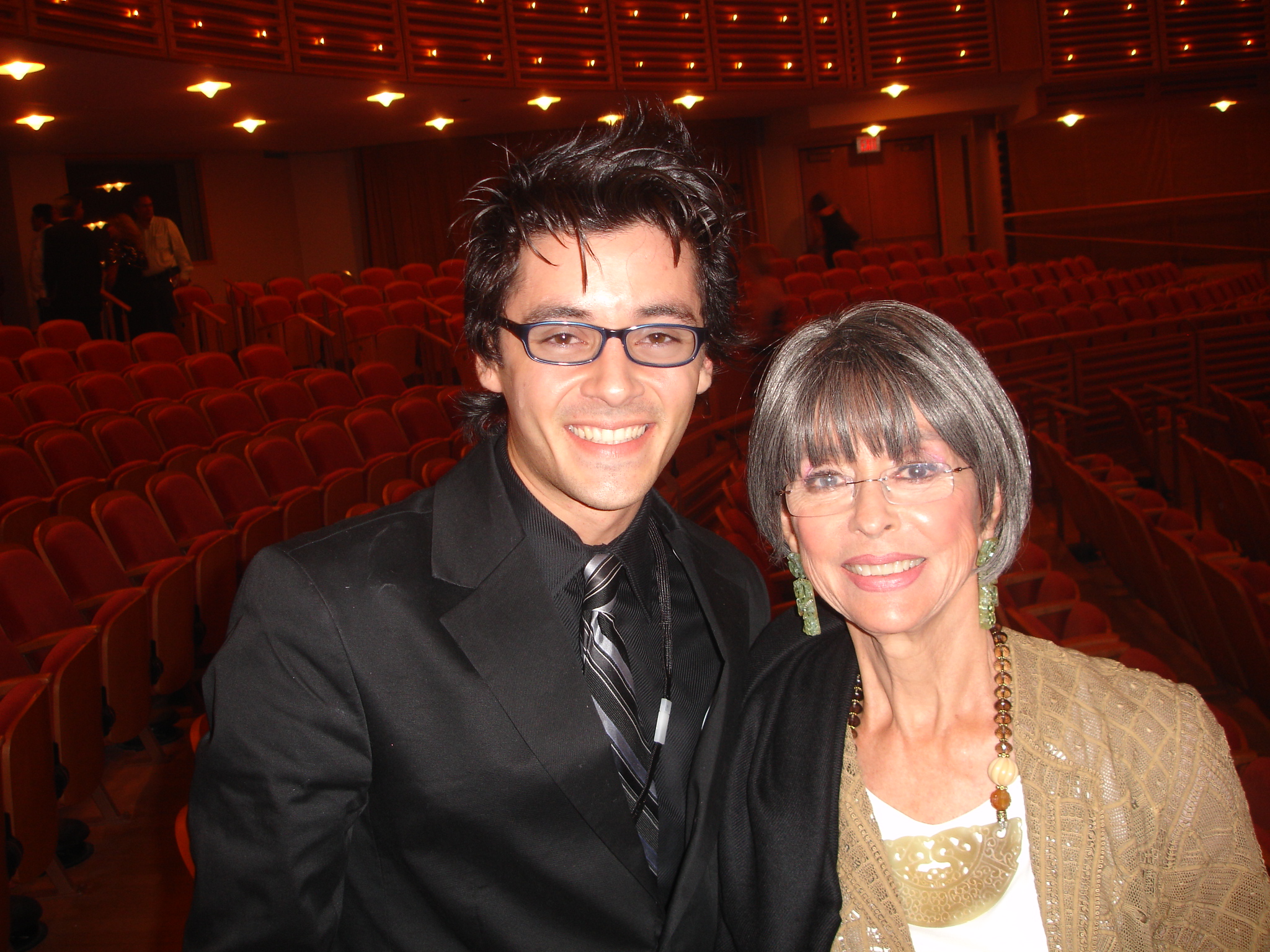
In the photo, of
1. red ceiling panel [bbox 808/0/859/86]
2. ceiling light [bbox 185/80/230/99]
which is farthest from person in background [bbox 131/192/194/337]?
red ceiling panel [bbox 808/0/859/86]

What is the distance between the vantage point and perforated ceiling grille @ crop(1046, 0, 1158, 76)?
36.2 feet

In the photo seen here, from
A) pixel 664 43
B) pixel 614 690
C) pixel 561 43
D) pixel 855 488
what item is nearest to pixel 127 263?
pixel 561 43

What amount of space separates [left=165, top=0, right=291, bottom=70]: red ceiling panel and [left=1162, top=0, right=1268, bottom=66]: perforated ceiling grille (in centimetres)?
979

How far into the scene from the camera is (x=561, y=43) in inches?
356

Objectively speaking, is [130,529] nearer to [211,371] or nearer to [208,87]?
[211,371]

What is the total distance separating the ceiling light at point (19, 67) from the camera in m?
5.86

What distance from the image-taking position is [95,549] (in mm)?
3455

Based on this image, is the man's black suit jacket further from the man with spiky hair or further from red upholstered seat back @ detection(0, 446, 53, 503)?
red upholstered seat back @ detection(0, 446, 53, 503)

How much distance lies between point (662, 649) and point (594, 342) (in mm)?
427

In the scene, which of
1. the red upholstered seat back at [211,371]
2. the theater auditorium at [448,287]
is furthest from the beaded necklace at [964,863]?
the red upholstered seat back at [211,371]

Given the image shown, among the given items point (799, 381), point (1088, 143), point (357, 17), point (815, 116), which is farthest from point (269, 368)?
point (1088, 143)

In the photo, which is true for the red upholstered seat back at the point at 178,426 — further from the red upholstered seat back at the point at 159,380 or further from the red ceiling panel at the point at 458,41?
the red ceiling panel at the point at 458,41

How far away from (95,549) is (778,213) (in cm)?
1101

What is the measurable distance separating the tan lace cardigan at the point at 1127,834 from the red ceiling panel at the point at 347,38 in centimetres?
751
